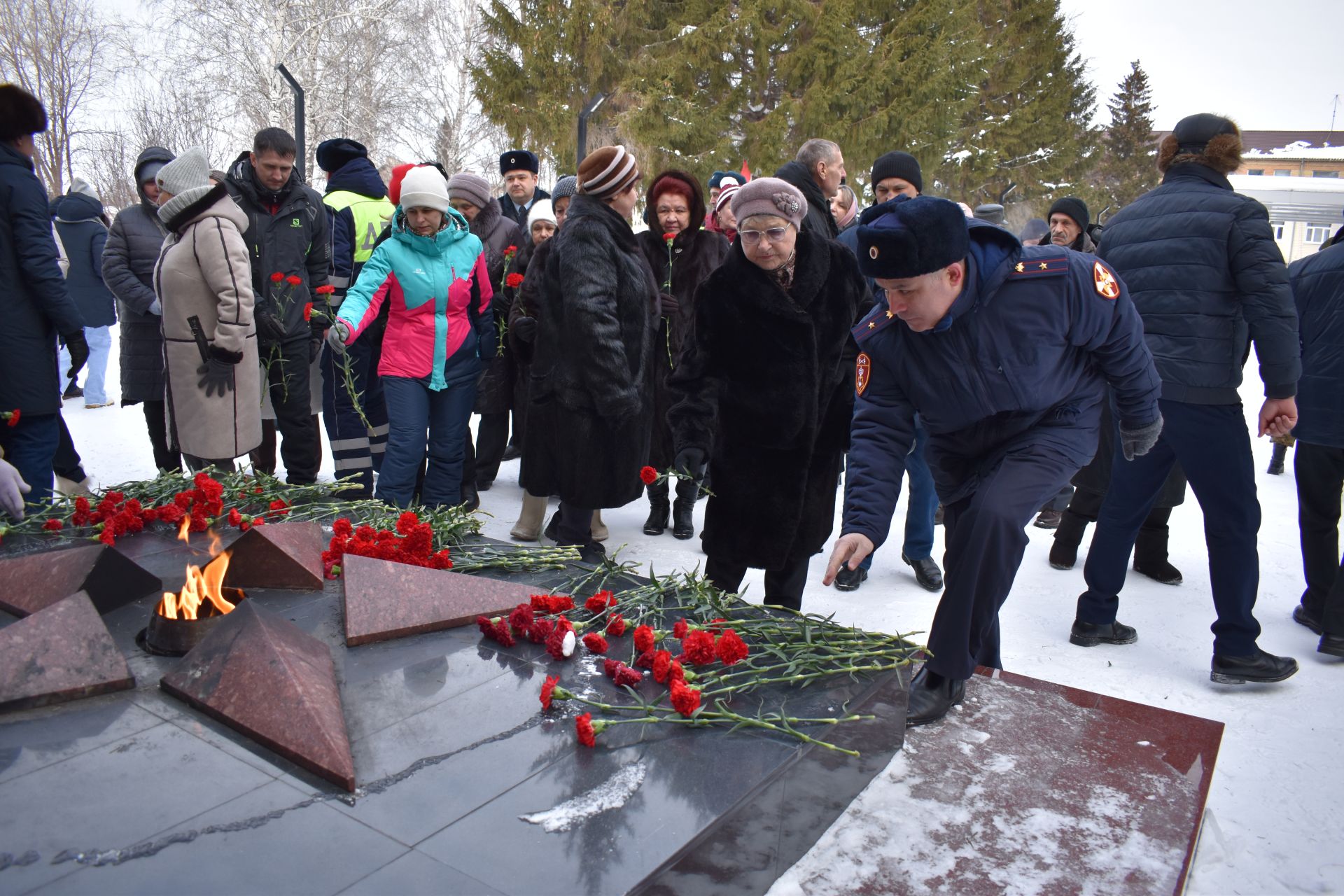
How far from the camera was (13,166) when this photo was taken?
14.3ft

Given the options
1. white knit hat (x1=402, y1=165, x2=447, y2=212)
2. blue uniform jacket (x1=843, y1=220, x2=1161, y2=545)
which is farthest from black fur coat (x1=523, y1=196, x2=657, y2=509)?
blue uniform jacket (x1=843, y1=220, x2=1161, y2=545)

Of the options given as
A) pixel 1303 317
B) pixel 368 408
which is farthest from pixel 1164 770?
pixel 368 408

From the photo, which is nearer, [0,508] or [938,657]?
[938,657]

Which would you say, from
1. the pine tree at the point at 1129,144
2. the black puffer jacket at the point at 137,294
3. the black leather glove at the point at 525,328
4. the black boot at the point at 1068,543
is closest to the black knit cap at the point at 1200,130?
the black boot at the point at 1068,543

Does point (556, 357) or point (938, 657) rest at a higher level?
point (556, 357)

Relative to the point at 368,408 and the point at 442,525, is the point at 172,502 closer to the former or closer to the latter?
the point at 442,525

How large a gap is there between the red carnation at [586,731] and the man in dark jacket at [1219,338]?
2.70 metres

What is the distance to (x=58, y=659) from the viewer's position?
7.32 ft

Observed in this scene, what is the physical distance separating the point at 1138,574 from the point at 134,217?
6113 mm

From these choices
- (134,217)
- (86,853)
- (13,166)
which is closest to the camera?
(86,853)

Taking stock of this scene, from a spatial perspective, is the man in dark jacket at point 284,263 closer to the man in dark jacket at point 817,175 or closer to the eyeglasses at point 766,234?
the man in dark jacket at point 817,175

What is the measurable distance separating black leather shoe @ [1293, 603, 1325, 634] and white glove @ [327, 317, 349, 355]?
4587mm

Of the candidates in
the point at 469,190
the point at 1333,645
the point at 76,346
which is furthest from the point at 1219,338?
the point at 76,346

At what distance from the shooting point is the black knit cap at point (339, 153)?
19.2 feet
